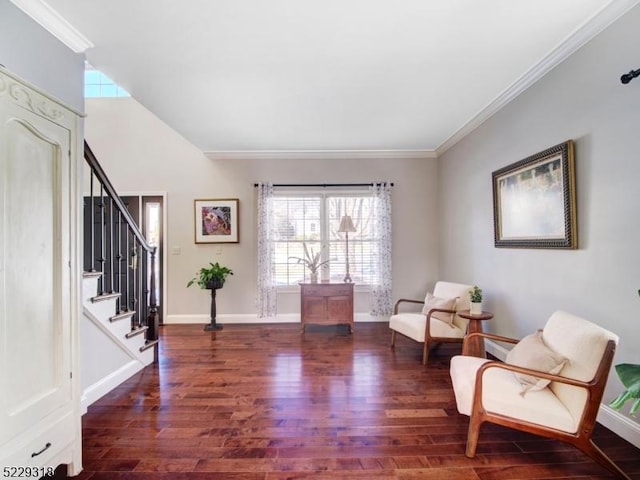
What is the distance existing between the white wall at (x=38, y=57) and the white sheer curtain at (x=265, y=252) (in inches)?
107

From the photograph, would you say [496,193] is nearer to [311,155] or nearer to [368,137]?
[368,137]

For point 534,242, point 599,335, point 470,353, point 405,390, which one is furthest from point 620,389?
point 405,390

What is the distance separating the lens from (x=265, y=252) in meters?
4.71

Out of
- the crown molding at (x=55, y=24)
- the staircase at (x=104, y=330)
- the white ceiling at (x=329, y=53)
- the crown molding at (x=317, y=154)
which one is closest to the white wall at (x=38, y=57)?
the crown molding at (x=55, y=24)

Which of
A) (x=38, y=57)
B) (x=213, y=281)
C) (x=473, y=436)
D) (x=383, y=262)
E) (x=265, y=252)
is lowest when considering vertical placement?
(x=473, y=436)

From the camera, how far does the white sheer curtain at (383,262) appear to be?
4730 mm

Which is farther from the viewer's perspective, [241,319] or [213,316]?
[241,319]

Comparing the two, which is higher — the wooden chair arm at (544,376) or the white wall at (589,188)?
the white wall at (589,188)

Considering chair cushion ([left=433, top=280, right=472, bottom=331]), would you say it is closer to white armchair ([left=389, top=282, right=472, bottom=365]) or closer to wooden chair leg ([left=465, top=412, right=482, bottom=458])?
white armchair ([left=389, top=282, right=472, bottom=365])

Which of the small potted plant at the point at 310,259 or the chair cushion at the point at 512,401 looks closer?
the chair cushion at the point at 512,401

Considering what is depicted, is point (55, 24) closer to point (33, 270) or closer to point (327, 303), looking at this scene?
point (33, 270)

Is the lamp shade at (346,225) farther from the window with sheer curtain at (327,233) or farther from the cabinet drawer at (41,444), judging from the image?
the cabinet drawer at (41,444)

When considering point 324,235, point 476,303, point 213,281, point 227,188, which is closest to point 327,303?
point 324,235

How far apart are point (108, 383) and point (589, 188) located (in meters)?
4.14
